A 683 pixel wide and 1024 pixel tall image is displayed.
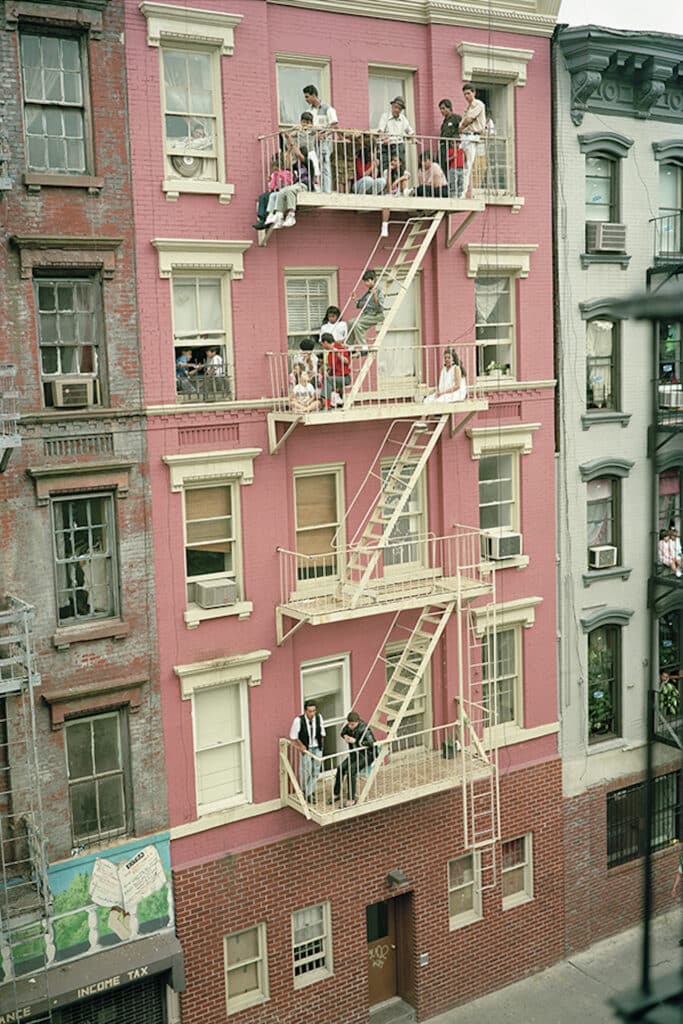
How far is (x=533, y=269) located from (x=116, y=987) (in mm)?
14015

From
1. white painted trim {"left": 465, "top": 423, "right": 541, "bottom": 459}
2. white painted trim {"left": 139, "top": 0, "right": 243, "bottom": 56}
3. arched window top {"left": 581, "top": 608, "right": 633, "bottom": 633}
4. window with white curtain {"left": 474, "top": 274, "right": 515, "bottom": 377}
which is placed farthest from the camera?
arched window top {"left": 581, "top": 608, "right": 633, "bottom": 633}

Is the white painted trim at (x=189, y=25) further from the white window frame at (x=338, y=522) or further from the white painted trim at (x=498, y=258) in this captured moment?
the white window frame at (x=338, y=522)

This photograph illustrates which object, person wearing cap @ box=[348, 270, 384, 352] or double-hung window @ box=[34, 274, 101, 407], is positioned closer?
double-hung window @ box=[34, 274, 101, 407]

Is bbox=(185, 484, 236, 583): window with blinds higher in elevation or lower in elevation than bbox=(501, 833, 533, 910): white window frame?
higher

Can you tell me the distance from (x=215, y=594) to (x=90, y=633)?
200 cm

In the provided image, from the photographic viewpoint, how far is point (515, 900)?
20953mm

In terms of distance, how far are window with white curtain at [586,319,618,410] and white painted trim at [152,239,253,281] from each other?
7784 mm

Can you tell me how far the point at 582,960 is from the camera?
21.6m

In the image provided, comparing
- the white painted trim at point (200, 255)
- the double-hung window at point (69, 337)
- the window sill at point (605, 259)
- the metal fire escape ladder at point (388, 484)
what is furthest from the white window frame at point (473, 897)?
the white painted trim at point (200, 255)

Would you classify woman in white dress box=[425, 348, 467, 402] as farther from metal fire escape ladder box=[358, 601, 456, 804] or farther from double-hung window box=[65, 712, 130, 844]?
double-hung window box=[65, 712, 130, 844]

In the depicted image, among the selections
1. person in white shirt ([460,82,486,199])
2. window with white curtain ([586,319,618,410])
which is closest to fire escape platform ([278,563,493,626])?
window with white curtain ([586,319,618,410])

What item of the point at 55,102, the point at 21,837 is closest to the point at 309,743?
the point at 21,837

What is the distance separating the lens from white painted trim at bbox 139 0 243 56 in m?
15.4

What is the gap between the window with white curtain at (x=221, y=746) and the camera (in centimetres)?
1714
